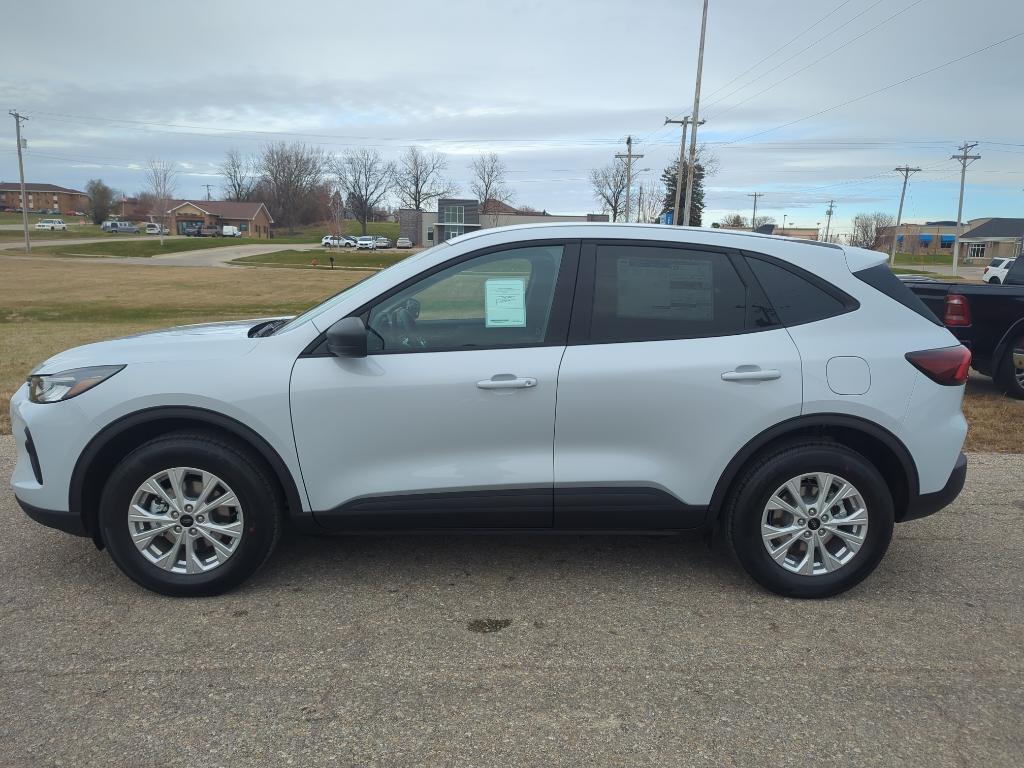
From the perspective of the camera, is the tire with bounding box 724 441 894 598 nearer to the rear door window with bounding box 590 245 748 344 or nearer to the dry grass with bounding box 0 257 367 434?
the rear door window with bounding box 590 245 748 344

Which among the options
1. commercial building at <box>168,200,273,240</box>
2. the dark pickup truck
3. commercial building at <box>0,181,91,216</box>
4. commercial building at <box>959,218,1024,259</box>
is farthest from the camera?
commercial building at <box>0,181,91,216</box>

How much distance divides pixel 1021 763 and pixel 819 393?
1581 millimetres

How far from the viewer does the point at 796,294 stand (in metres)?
3.65

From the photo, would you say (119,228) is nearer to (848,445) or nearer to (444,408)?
(444,408)

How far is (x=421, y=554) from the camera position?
4.17m

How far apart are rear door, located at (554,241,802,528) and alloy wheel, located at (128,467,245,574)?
5.01ft

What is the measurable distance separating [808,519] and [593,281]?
1.51m

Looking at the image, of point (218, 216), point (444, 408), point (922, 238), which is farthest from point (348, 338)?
point (922, 238)

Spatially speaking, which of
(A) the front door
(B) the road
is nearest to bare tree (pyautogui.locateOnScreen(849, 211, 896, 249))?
(B) the road

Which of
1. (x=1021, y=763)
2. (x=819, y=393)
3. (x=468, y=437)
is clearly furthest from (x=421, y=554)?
(x=1021, y=763)

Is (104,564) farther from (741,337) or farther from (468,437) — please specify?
(741,337)

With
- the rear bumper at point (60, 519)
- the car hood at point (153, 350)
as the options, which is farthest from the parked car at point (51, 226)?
the rear bumper at point (60, 519)

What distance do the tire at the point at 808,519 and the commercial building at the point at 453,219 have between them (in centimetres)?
7619

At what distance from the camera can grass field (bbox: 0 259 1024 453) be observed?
7.90m
